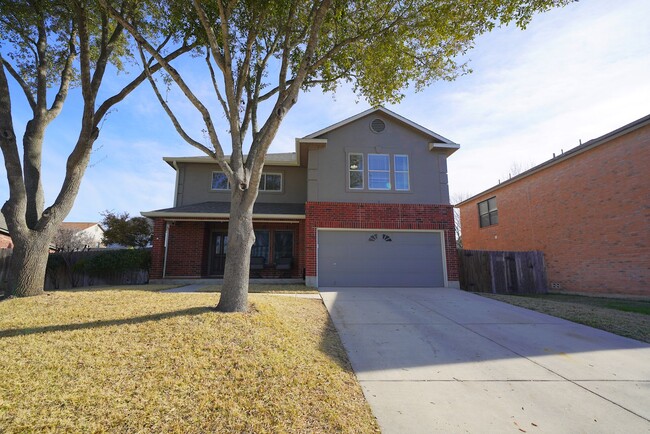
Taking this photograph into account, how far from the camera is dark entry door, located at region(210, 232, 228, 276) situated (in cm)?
1355

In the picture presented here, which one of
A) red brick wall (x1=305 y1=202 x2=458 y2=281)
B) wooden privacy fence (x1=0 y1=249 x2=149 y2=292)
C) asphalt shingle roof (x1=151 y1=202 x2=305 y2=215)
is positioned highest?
asphalt shingle roof (x1=151 y1=202 x2=305 y2=215)

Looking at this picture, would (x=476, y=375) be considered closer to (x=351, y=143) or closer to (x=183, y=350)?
(x=183, y=350)

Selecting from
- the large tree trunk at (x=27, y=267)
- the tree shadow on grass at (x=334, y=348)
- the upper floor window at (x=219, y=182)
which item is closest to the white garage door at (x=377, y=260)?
the upper floor window at (x=219, y=182)

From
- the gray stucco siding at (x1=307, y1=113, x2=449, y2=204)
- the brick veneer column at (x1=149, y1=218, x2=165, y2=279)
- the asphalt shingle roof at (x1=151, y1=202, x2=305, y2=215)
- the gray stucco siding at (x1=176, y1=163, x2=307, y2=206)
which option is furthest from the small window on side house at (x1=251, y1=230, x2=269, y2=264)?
the brick veneer column at (x1=149, y1=218, x2=165, y2=279)

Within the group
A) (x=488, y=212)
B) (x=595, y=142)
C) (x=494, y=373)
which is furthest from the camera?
(x=488, y=212)

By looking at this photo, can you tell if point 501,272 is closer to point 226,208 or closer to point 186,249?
point 226,208

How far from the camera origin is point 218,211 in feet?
39.9

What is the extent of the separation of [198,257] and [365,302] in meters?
7.69

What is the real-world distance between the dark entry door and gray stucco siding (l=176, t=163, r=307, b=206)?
5.42 ft

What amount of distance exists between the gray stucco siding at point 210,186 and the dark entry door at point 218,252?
1.65 metres

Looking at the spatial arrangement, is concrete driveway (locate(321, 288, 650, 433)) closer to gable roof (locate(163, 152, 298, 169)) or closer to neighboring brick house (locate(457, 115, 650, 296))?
neighboring brick house (locate(457, 115, 650, 296))

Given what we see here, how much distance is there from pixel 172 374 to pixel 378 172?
33.5ft

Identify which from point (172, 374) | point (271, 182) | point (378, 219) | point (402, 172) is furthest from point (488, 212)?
point (172, 374)

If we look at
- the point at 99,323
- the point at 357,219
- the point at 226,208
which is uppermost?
the point at 226,208
